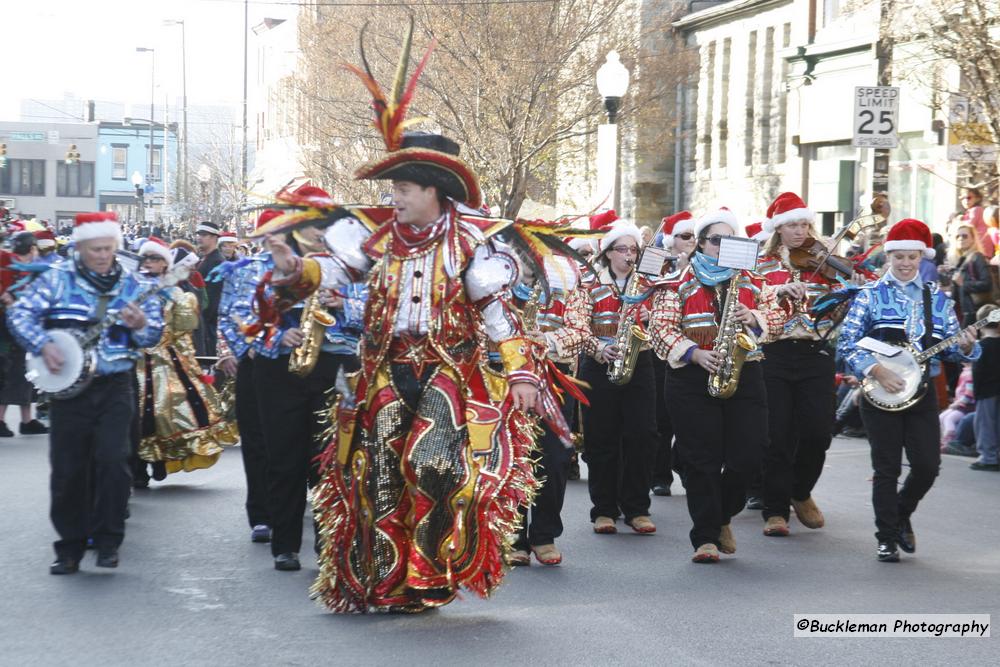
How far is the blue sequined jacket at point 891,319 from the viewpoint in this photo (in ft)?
28.6

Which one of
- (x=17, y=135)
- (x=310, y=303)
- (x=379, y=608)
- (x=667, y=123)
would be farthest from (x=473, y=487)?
(x=17, y=135)

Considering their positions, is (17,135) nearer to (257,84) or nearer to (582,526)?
(257,84)

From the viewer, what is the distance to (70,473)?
8.37m

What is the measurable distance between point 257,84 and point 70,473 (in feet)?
297

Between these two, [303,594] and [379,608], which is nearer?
[379,608]

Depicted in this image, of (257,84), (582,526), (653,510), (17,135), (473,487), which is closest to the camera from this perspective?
(473,487)

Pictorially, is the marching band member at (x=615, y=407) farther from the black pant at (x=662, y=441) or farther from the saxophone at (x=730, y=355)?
the black pant at (x=662, y=441)

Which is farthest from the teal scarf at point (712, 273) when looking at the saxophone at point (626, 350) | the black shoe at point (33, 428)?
the black shoe at point (33, 428)

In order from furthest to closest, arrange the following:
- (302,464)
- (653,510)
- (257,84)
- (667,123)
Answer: (257,84) → (667,123) → (653,510) → (302,464)

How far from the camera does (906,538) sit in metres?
8.90

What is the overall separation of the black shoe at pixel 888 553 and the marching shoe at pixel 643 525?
1.58 meters

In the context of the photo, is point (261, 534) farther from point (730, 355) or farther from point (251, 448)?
point (730, 355)

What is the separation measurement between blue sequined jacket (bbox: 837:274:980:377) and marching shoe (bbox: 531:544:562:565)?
195cm

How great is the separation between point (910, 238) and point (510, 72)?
66.9ft
